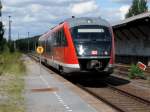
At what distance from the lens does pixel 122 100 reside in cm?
1923

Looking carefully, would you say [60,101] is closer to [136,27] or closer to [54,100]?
[54,100]

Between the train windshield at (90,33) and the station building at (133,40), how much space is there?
1108cm

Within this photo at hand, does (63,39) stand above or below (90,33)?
below

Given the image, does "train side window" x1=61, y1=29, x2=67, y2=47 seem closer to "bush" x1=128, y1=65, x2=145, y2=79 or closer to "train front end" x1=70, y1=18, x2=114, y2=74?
"train front end" x1=70, y1=18, x2=114, y2=74

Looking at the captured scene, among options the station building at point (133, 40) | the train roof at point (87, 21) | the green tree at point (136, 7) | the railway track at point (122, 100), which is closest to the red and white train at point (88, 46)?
the train roof at point (87, 21)

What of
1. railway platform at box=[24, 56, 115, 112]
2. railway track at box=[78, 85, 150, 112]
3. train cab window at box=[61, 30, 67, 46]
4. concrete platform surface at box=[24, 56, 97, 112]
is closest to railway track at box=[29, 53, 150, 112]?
railway track at box=[78, 85, 150, 112]

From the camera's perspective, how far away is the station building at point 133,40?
4118 cm

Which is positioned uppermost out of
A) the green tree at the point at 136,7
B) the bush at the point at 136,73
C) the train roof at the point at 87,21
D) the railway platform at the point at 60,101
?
the green tree at the point at 136,7

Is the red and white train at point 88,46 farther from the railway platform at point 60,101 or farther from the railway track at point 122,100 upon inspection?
the railway platform at point 60,101

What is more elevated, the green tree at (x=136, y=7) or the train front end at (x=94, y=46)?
the green tree at (x=136, y=7)

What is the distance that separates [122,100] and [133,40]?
95.2 ft

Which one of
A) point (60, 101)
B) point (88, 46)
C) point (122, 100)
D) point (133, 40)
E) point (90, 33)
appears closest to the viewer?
point (60, 101)

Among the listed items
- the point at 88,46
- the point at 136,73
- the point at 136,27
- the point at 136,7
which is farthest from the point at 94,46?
the point at 136,7

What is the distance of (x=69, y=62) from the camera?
968 inches
